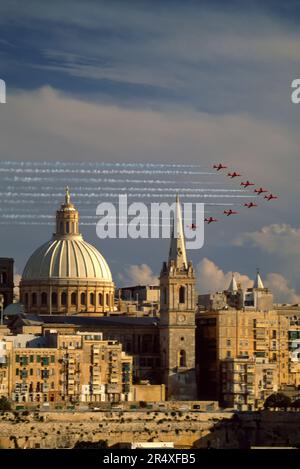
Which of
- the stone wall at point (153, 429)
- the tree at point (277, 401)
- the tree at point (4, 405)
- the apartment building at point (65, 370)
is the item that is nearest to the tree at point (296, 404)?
the tree at point (277, 401)

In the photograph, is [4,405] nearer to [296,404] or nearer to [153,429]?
[153,429]

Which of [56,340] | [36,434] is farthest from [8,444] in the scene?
[56,340]

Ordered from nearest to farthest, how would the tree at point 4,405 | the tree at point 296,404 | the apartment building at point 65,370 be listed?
the tree at point 4,405 < the tree at point 296,404 < the apartment building at point 65,370

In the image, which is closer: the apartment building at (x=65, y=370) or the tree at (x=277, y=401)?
the tree at (x=277, y=401)

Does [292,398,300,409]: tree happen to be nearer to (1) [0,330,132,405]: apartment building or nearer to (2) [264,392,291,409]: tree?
(2) [264,392,291,409]: tree

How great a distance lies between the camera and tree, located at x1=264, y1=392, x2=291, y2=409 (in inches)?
7608

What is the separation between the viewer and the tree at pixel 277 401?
193m

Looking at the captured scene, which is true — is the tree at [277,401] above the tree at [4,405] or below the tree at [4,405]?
above

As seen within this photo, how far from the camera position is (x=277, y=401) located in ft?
639

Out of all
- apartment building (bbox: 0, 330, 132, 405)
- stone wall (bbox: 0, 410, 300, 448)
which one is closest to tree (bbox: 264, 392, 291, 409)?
stone wall (bbox: 0, 410, 300, 448)

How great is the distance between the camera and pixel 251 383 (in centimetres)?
19938

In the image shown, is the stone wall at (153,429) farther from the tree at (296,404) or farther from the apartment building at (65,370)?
the apartment building at (65,370)
